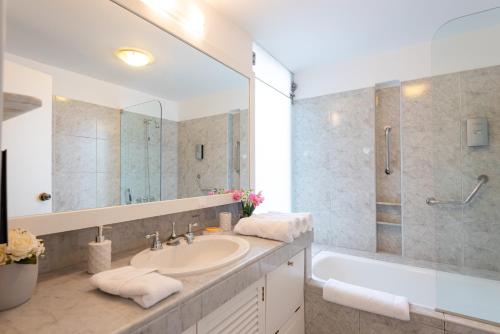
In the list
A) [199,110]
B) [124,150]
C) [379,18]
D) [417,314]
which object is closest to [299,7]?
[379,18]

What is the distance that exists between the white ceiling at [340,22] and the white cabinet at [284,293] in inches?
70.7

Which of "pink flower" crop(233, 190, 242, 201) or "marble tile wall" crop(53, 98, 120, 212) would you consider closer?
"marble tile wall" crop(53, 98, 120, 212)

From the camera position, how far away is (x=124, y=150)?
123 centimetres

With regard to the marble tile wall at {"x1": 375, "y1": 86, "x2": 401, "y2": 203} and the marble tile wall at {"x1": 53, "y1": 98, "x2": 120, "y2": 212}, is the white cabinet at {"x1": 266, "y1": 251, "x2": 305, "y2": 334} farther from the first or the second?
the marble tile wall at {"x1": 375, "y1": 86, "x2": 401, "y2": 203}

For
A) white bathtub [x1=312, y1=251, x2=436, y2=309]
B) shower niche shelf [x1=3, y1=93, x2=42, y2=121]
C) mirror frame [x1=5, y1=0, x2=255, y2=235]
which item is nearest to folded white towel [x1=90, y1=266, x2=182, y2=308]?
mirror frame [x1=5, y1=0, x2=255, y2=235]

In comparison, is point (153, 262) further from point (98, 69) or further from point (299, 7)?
point (299, 7)

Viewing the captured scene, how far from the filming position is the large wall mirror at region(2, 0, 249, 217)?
2.99 ft

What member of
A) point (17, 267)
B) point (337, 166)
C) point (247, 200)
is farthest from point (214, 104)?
point (337, 166)

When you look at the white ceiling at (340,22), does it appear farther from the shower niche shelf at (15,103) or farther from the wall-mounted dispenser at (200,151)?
the shower niche shelf at (15,103)

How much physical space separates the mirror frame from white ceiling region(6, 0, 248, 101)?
0.11 ft

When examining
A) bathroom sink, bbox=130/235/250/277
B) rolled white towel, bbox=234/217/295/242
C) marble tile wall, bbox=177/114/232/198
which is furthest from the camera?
marble tile wall, bbox=177/114/232/198

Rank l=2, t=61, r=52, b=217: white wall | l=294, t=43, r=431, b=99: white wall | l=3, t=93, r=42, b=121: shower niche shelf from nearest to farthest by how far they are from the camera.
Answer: l=3, t=93, r=42, b=121: shower niche shelf < l=2, t=61, r=52, b=217: white wall < l=294, t=43, r=431, b=99: white wall

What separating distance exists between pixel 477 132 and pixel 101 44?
8.58 ft

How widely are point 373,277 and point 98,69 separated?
264 centimetres
